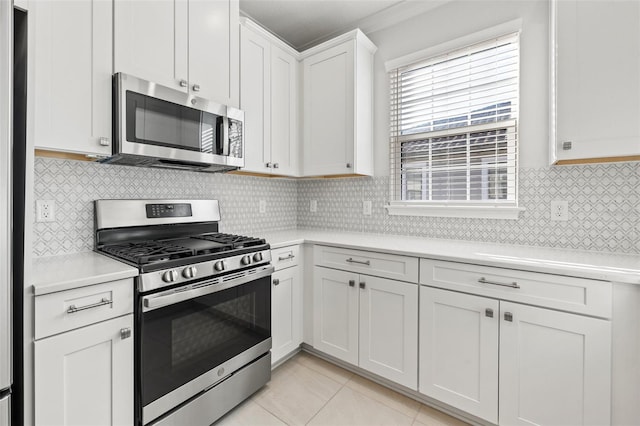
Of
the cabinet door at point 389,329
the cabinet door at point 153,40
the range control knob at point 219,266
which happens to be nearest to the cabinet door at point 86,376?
the range control knob at point 219,266

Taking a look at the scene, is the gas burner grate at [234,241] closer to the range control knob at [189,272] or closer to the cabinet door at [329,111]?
the range control knob at [189,272]

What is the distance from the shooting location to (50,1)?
4.41 feet

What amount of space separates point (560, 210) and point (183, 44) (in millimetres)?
2479

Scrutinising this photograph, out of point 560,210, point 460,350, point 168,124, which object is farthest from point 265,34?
point 460,350

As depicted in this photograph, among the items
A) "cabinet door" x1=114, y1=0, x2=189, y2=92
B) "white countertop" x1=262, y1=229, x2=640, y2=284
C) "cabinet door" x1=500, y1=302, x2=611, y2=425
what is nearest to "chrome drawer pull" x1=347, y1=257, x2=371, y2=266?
"white countertop" x1=262, y1=229, x2=640, y2=284

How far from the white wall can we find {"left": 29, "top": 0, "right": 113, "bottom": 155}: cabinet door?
193 cm

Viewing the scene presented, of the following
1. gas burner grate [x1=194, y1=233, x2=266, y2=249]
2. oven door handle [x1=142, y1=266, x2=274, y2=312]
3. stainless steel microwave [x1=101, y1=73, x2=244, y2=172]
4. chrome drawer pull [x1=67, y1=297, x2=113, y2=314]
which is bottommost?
oven door handle [x1=142, y1=266, x2=274, y2=312]

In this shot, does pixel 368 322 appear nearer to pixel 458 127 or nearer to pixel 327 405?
pixel 327 405

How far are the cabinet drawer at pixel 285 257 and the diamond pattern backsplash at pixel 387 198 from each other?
53cm

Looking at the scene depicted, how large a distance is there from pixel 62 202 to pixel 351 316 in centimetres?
186

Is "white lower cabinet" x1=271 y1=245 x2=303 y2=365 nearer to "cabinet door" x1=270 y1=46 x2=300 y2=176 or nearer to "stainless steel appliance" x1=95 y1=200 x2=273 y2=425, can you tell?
"stainless steel appliance" x1=95 y1=200 x2=273 y2=425

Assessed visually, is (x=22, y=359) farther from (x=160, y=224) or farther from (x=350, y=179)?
(x=350, y=179)

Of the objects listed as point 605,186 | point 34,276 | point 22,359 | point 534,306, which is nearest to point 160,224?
point 34,276

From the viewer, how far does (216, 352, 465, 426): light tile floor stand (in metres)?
1.78
